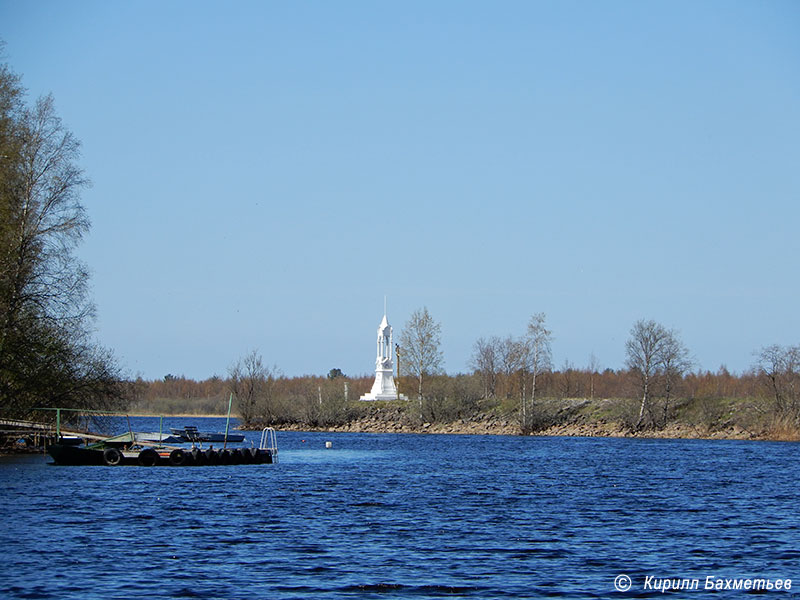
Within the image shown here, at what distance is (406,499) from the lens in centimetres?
4072

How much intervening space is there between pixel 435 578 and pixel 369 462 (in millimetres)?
42059

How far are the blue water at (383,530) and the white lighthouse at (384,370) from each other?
74019 millimetres

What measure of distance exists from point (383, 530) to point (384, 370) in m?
103

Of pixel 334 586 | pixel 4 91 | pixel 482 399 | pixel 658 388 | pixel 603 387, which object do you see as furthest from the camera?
pixel 603 387

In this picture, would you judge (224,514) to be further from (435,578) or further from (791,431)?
(791,431)

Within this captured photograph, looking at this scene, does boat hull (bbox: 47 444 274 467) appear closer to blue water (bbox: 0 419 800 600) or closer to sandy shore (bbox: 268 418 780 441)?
blue water (bbox: 0 419 800 600)

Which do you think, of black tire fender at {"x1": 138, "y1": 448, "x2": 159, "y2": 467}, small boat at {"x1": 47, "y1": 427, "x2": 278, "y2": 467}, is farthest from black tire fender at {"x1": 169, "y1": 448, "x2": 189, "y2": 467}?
black tire fender at {"x1": 138, "y1": 448, "x2": 159, "y2": 467}

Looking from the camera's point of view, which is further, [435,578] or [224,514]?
[224,514]

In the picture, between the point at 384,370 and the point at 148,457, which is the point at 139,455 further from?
the point at 384,370

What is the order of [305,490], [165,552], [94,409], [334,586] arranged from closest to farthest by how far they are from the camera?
1. [334,586]
2. [165,552]
3. [305,490]
4. [94,409]

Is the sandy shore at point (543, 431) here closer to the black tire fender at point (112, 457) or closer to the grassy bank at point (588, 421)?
the grassy bank at point (588, 421)

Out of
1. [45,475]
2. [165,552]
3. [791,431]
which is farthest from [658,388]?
[165,552]

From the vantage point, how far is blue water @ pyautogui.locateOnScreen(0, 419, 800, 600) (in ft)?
73.5

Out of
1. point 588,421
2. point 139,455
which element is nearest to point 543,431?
point 588,421
